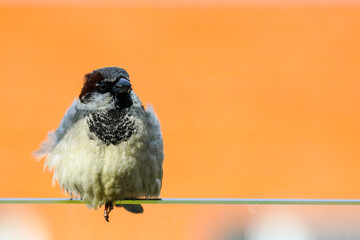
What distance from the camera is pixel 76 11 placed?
4.33 meters

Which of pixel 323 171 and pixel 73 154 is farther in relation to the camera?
pixel 323 171

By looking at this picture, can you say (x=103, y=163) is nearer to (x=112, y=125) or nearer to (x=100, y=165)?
(x=100, y=165)

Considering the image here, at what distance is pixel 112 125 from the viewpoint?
223 centimetres

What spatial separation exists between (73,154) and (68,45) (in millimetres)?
2146

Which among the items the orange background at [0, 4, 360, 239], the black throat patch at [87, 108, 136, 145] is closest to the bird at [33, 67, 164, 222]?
the black throat patch at [87, 108, 136, 145]

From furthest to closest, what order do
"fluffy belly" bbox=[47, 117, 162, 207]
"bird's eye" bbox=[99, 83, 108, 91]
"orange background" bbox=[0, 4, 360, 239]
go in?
1. "orange background" bbox=[0, 4, 360, 239]
2. "bird's eye" bbox=[99, 83, 108, 91]
3. "fluffy belly" bbox=[47, 117, 162, 207]

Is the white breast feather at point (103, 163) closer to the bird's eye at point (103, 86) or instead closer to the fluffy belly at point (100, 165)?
the fluffy belly at point (100, 165)

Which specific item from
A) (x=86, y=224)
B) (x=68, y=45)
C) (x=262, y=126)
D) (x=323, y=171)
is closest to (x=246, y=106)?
(x=262, y=126)

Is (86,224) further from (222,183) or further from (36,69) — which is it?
(36,69)

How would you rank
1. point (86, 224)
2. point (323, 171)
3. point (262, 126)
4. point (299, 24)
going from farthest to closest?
point (299, 24) → point (262, 126) → point (323, 171) → point (86, 224)

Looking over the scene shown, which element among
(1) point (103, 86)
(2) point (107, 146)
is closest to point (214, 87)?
(1) point (103, 86)

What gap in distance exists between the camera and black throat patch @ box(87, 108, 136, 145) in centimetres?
221

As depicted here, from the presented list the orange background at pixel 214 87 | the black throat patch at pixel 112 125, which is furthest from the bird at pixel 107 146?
the orange background at pixel 214 87

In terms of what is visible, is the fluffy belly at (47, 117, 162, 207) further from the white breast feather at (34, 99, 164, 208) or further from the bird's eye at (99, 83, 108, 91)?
the bird's eye at (99, 83, 108, 91)
